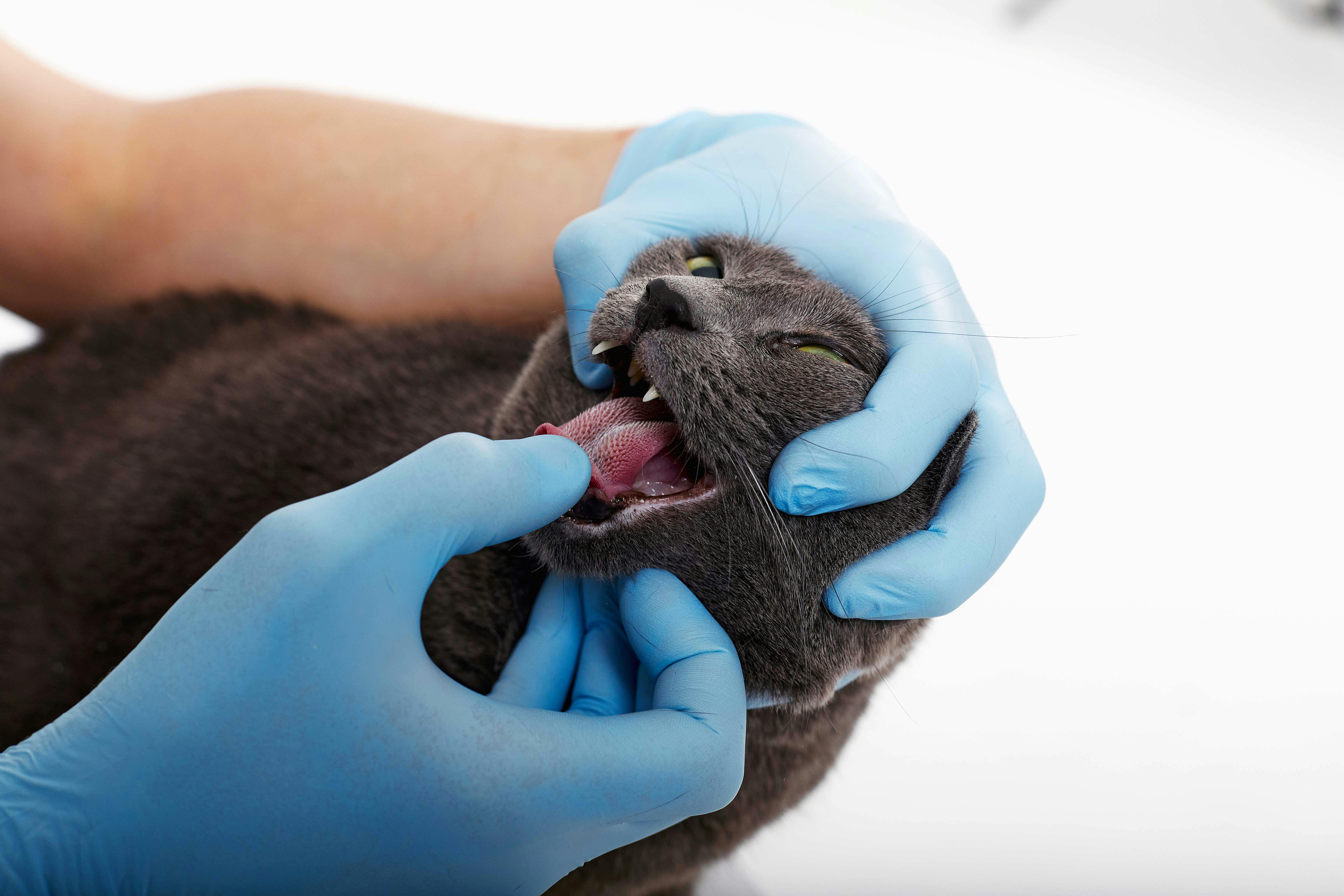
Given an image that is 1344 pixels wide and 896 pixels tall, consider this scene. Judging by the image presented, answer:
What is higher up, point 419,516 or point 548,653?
point 419,516

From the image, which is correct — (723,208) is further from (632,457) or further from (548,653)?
(548,653)

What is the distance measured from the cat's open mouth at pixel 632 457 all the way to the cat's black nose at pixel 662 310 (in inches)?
2.9

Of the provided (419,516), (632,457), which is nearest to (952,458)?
(632,457)

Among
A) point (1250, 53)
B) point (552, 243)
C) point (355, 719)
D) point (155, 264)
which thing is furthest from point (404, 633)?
point (1250, 53)

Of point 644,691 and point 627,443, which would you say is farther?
point 644,691

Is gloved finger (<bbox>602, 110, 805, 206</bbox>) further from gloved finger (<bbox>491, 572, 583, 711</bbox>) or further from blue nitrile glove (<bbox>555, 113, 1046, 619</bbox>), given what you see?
gloved finger (<bbox>491, 572, 583, 711</bbox>)

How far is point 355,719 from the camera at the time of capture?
81 cm

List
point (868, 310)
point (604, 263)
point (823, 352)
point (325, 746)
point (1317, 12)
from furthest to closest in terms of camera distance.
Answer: point (1317, 12) → point (604, 263) → point (868, 310) → point (823, 352) → point (325, 746)

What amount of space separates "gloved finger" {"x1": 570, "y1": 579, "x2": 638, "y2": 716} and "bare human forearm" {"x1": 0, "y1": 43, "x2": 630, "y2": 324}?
81 centimetres

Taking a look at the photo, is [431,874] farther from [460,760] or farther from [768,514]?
[768,514]

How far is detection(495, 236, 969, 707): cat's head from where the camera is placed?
2.99ft

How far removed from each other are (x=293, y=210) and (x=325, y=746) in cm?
129

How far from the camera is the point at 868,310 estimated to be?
1.16 metres

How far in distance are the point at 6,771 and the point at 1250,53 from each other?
313cm
